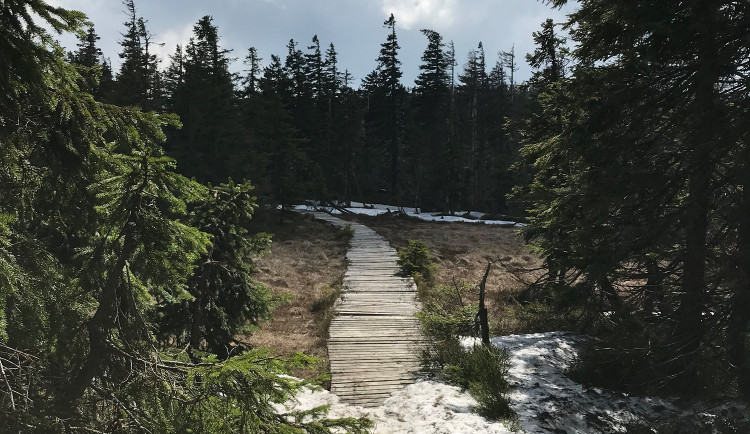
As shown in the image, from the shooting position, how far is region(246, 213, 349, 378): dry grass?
1082 centimetres

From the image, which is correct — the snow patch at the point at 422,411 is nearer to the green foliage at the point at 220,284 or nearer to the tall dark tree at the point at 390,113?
the green foliage at the point at 220,284

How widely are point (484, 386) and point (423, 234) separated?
20575mm

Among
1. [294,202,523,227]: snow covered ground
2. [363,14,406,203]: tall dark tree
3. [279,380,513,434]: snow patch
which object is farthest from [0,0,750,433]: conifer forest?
[363,14,406,203]: tall dark tree

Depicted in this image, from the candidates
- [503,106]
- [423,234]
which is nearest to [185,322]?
[423,234]

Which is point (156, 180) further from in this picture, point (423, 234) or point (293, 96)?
point (293, 96)

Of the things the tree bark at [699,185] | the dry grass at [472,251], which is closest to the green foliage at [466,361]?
the dry grass at [472,251]

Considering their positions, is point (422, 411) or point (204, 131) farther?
point (204, 131)

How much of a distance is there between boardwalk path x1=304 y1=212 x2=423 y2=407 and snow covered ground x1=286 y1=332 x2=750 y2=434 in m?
0.48

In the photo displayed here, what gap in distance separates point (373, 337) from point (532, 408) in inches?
171

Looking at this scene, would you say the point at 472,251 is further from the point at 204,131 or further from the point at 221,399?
the point at 221,399

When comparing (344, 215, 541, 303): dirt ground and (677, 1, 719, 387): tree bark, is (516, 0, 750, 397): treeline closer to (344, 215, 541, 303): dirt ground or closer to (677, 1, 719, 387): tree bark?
(677, 1, 719, 387): tree bark

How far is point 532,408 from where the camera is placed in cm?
665

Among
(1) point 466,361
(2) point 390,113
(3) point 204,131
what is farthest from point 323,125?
(1) point 466,361

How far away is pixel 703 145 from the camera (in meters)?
5.94
